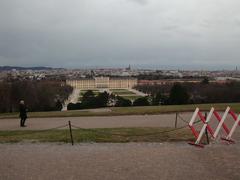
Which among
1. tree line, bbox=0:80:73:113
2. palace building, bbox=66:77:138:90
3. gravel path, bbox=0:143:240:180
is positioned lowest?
palace building, bbox=66:77:138:90

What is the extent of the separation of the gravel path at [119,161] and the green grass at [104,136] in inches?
31.3

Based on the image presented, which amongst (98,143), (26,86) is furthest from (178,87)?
(98,143)

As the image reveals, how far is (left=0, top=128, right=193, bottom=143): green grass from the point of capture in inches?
512

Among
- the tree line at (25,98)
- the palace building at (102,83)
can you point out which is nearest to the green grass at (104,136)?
the tree line at (25,98)

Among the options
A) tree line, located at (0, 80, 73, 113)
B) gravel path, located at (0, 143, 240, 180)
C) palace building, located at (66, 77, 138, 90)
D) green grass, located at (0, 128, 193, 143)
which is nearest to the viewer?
gravel path, located at (0, 143, 240, 180)

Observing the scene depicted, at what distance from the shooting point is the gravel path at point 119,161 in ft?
27.1

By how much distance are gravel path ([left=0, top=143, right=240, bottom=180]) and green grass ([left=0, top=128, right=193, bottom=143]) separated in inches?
31.3

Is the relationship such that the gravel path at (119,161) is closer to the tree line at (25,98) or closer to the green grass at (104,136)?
the green grass at (104,136)

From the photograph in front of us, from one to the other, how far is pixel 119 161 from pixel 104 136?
401 centimetres

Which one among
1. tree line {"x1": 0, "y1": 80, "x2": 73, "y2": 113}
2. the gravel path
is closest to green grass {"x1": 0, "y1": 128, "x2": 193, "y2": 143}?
the gravel path

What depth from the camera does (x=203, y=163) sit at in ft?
30.5

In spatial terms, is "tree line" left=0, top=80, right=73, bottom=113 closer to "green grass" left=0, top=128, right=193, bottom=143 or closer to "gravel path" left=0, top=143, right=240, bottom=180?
"green grass" left=0, top=128, right=193, bottom=143

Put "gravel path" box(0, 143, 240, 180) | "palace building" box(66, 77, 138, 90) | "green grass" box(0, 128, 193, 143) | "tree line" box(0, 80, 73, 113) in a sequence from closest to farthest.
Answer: "gravel path" box(0, 143, 240, 180) → "green grass" box(0, 128, 193, 143) → "tree line" box(0, 80, 73, 113) → "palace building" box(66, 77, 138, 90)

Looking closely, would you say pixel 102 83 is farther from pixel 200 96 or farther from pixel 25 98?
pixel 25 98
